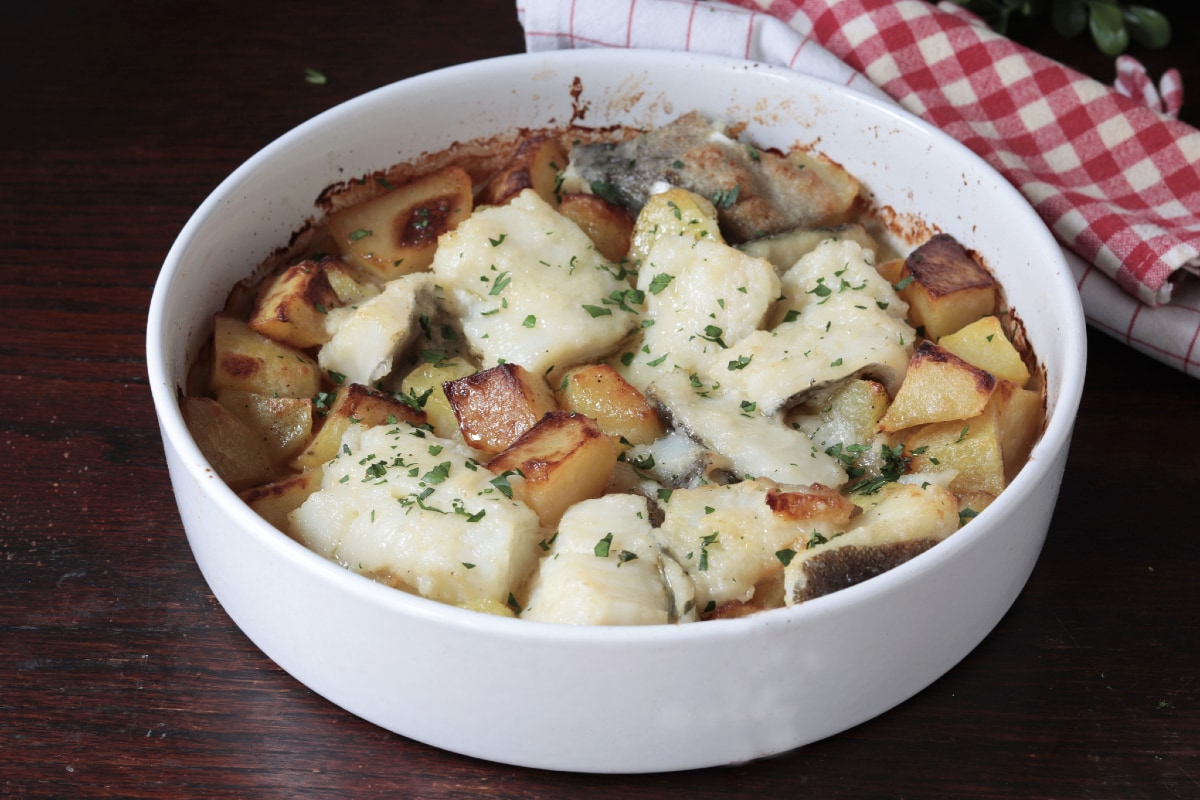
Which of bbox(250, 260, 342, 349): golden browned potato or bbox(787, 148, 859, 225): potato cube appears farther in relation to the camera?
bbox(787, 148, 859, 225): potato cube

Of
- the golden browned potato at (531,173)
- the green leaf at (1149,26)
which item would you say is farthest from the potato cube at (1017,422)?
the green leaf at (1149,26)

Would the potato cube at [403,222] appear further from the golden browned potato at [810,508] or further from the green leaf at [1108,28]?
the green leaf at [1108,28]

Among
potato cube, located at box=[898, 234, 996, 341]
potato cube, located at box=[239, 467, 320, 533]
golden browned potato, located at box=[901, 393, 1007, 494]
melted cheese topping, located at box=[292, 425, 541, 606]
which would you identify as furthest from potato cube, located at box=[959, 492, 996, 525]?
potato cube, located at box=[239, 467, 320, 533]

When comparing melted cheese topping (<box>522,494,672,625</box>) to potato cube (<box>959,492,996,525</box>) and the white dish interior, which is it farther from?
potato cube (<box>959,492,996,525</box>)

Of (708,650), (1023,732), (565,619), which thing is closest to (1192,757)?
(1023,732)

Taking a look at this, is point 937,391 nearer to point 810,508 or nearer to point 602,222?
point 810,508

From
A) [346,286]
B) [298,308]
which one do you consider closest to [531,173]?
[346,286]

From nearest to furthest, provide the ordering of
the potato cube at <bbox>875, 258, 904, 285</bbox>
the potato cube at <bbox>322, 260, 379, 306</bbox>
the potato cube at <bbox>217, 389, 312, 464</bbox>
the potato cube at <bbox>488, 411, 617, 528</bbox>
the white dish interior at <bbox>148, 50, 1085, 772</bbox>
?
the white dish interior at <bbox>148, 50, 1085, 772</bbox>, the potato cube at <bbox>488, 411, 617, 528</bbox>, the potato cube at <bbox>217, 389, 312, 464</bbox>, the potato cube at <bbox>322, 260, 379, 306</bbox>, the potato cube at <bbox>875, 258, 904, 285</bbox>
